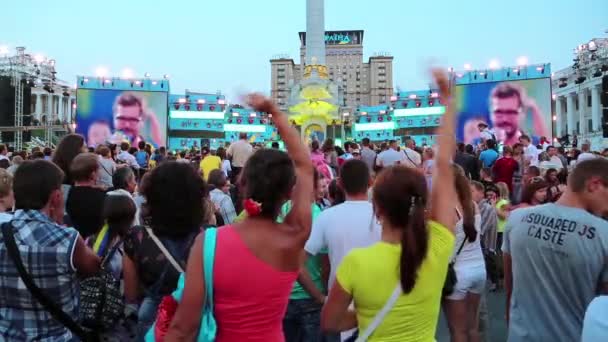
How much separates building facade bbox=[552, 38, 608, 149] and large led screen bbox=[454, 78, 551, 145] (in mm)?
21702

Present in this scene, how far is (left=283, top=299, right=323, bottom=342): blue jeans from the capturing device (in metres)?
4.18

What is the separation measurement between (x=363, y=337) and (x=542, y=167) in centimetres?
1045

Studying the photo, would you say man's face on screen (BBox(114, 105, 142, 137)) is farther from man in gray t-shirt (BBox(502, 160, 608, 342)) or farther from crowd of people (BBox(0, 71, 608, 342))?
man in gray t-shirt (BBox(502, 160, 608, 342))

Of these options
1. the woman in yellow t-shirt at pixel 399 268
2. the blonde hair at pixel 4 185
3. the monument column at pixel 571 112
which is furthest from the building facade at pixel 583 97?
the blonde hair at pixel 4 185

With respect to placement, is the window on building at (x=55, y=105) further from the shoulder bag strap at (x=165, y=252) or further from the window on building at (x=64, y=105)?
the shoulder bag strap at (x=165, y=252)

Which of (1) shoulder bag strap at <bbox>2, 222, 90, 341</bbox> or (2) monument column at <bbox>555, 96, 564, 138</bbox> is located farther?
(2) monument column at <bbox>555, 96, 564, 138</bbox>

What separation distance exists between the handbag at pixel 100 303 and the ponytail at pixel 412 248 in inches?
71.1

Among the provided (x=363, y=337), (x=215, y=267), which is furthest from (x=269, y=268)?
(x=363, y=337)

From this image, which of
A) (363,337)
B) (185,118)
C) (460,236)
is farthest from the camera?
(185,118)

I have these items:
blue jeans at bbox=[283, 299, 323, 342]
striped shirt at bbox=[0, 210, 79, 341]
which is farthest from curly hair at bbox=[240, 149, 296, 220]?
blue jeans at bbox=[283, 299, 323, 342]

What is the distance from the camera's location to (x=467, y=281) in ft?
15.4

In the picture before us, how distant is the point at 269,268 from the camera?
7.75 ft

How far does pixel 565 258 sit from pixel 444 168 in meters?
1.01

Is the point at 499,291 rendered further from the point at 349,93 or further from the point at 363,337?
the point at 349,93
